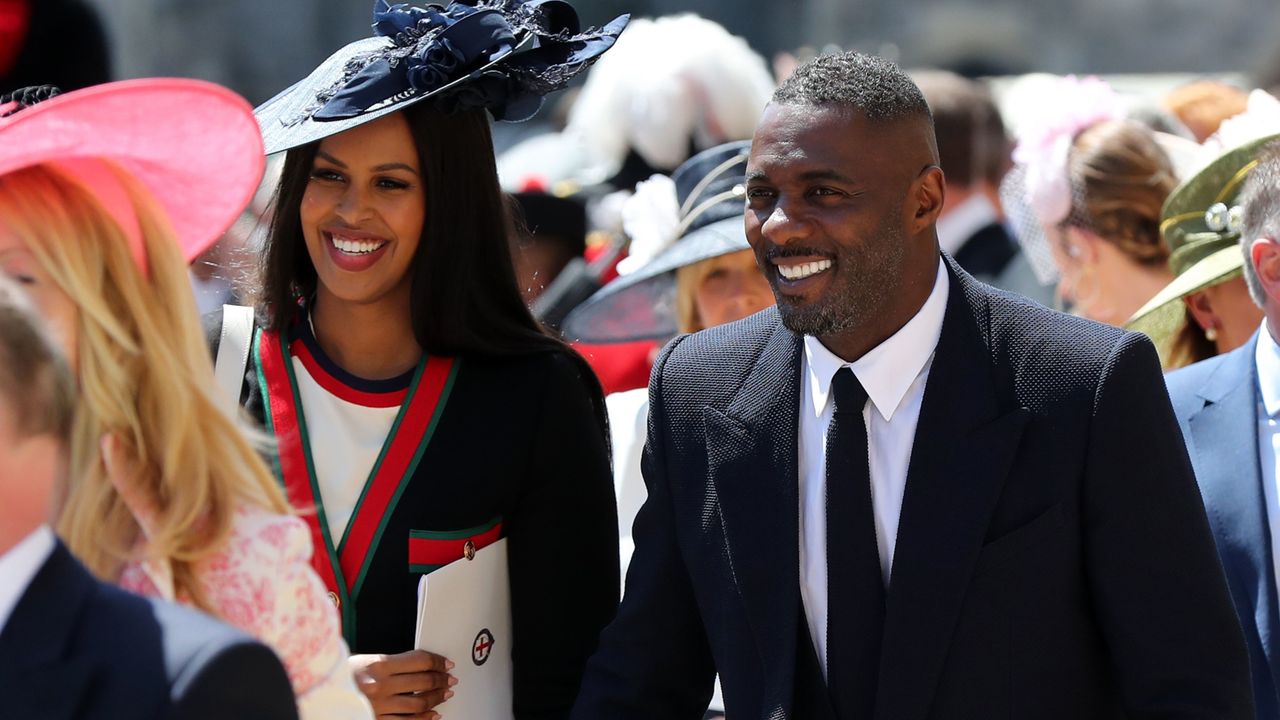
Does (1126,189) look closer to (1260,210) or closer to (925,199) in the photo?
(1260,210)

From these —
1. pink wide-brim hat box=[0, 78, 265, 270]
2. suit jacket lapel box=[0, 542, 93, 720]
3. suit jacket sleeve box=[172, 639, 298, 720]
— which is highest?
pink wide-brim hat box=[0, 78, 265, 270]

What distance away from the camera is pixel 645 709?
2848mm

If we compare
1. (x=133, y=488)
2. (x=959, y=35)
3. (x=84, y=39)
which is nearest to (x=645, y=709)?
(x=133, y=488)

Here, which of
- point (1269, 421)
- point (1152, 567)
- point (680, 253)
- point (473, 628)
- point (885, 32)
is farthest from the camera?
point (885, 32)

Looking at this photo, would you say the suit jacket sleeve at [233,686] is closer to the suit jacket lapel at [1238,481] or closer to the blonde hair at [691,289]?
the suit jacket lapel at [1238,481]

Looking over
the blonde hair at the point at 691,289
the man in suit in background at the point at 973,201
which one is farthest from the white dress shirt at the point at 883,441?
the man in suit in background at the point at 973,201

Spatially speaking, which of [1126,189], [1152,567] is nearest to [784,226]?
[1152,567]

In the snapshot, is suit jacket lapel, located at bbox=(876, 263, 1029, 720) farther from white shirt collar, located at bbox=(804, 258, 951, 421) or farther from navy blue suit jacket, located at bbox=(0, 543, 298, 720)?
navy blue suit jacket, located at bbox=(0, 543, 298, 720)

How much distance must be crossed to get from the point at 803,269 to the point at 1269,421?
3.99 feet

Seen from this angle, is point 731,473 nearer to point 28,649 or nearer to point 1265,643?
point 1265,643

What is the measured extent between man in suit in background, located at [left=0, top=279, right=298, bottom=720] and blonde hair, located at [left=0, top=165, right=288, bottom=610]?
269mm

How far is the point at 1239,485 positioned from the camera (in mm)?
3270

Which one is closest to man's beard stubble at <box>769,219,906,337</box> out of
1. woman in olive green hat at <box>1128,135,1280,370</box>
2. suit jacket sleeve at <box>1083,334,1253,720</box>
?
suit jacket sleeve at <box>1083,334,1253,720</box>

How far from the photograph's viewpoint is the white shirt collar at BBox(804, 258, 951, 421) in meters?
2.67
